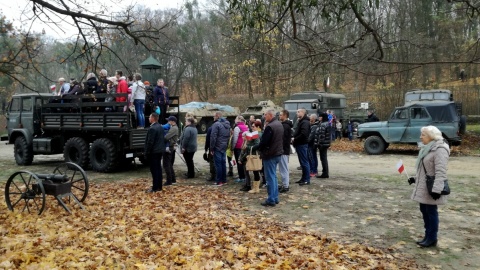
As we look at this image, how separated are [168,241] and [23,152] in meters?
9.97

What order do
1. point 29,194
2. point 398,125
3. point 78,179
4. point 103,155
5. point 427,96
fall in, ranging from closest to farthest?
point 29,194
point 78,179
point 103,155
point 398,125
point 427,96

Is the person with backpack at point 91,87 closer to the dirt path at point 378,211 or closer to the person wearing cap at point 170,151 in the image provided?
the dirt path at point 378,211

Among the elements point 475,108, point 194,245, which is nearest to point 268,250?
point 194,245

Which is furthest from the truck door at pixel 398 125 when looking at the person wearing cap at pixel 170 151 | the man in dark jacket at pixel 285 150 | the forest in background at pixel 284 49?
the person wearing cap at pixel 170 151

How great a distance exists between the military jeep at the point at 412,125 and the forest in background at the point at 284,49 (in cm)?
215

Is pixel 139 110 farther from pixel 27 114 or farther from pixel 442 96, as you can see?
pixel 442 96

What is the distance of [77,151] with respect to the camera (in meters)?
12.3

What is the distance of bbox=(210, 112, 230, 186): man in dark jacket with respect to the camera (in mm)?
9711

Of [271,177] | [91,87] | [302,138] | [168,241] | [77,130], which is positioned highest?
[91,87]

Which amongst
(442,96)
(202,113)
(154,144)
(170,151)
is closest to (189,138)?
(170,151)

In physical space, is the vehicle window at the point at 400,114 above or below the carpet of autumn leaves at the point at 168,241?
above

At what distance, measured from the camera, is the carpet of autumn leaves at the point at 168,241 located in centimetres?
482

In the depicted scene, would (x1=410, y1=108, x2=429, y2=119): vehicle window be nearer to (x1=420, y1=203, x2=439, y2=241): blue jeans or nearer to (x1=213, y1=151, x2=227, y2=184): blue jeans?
(x1=213, y1=151, x2=227, y2=184): blue jeans

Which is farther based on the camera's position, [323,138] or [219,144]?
[323,138]
